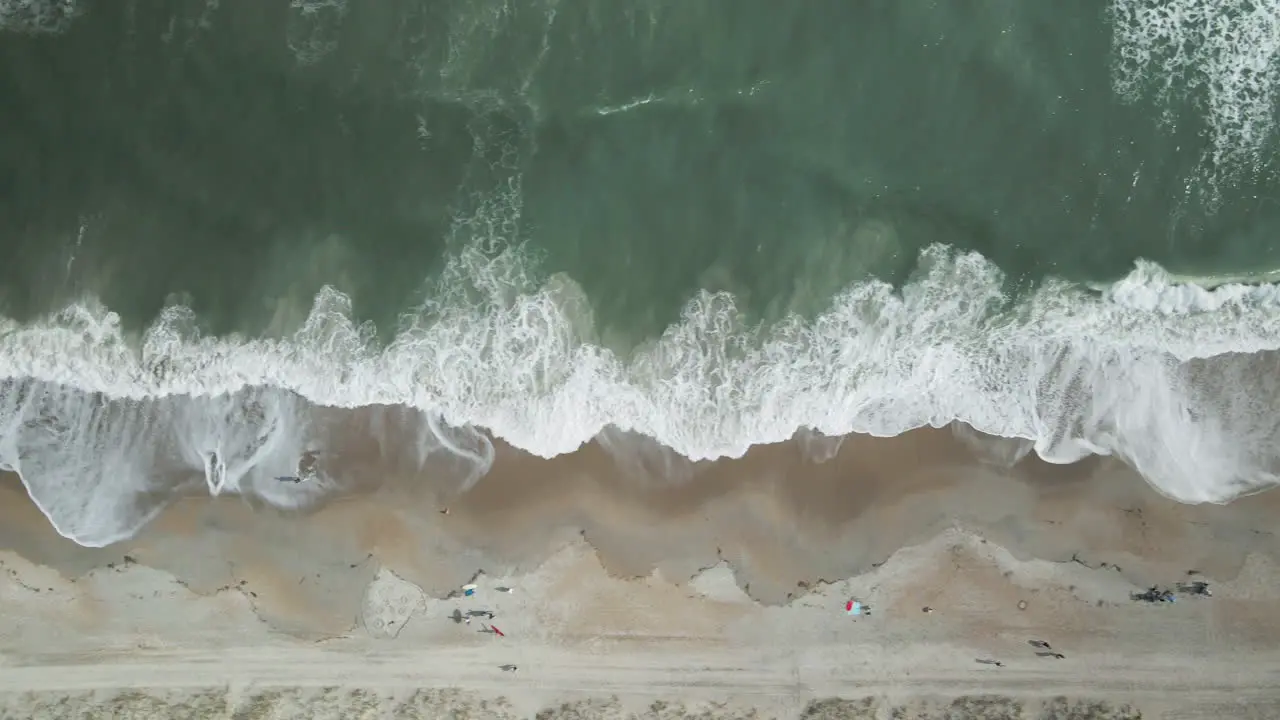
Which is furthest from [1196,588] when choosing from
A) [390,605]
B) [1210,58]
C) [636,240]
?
[390,605]

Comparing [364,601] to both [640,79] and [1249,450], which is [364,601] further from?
[1249,450]

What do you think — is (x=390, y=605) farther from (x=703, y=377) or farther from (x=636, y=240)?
(x=636, y=240)

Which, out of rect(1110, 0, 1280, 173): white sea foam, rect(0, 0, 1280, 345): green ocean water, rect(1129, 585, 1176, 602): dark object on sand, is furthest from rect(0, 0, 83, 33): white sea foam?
rect(1129, 585, 1176, 602): dark object on sand

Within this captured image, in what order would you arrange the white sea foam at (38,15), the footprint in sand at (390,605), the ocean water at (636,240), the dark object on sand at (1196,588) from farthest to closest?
1. the white sea foam at (38,15)
2. the ocean water at (636,240)
3. the footprint in sand at (390,605)
4. the dark object on sand at (1196,588)

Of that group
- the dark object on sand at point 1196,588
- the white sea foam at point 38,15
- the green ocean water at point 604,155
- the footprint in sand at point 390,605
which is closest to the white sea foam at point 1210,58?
the green ocean water at point 604,155

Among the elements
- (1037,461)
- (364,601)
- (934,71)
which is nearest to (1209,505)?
(1037,461)

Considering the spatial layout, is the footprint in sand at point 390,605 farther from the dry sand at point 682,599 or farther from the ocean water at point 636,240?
the ocean water at point 636,240

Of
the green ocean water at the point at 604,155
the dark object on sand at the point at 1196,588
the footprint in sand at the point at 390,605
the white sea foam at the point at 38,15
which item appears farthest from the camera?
the white sea foam at the point at 38,15
